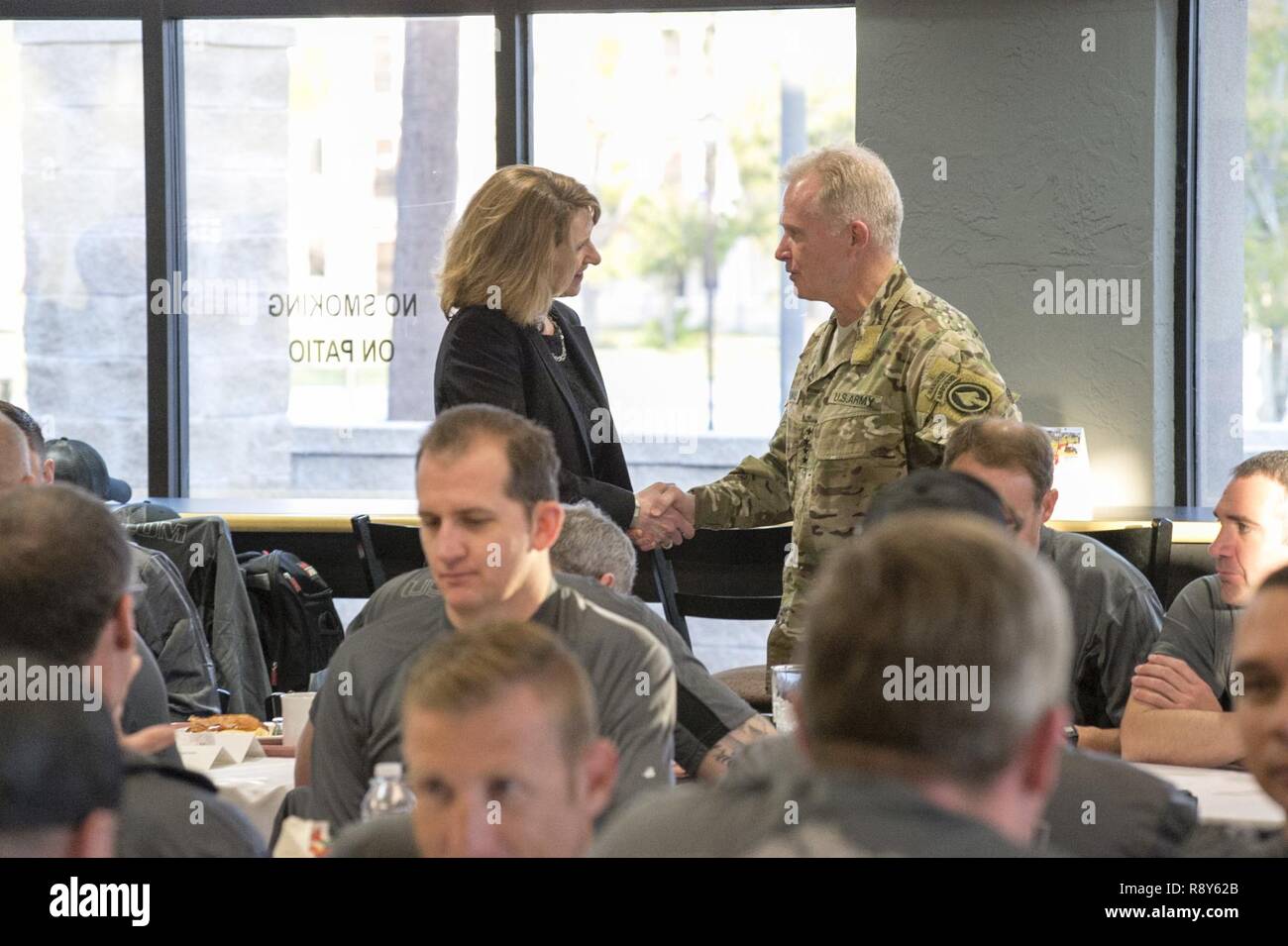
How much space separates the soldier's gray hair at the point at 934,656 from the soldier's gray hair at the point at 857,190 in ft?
7.79

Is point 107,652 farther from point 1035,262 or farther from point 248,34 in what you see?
point 248,34

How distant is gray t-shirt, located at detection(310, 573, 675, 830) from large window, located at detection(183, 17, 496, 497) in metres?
3.93

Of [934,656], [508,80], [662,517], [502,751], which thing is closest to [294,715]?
[662,517]

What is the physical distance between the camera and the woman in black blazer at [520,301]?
368cm

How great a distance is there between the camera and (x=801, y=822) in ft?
3.80

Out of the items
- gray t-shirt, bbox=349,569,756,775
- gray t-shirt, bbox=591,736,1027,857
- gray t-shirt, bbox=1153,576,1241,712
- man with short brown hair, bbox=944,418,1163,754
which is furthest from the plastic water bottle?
gray t-shirt, bbox=1153,576,1241,712

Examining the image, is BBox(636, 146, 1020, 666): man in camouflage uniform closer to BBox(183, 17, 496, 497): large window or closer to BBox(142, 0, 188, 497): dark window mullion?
BBox(183, 17, 496, 497): large window

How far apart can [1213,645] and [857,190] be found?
1203 millimetres

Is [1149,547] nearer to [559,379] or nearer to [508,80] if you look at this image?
[559,379]

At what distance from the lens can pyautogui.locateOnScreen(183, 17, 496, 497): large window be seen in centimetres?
623

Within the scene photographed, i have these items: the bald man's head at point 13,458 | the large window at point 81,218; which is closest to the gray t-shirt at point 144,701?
the bald man's head at point 13,458

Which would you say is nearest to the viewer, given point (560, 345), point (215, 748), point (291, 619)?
point (215, 748)
